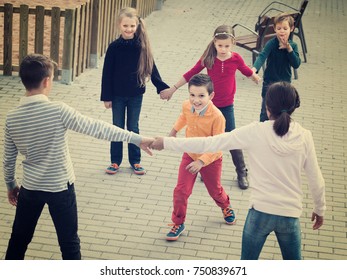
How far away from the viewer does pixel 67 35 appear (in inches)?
459

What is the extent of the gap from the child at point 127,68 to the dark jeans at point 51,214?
2745 mm

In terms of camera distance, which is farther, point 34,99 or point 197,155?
point 197,155

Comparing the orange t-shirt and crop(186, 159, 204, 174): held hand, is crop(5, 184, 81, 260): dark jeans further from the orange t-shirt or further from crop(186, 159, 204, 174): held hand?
the orange t-shirt

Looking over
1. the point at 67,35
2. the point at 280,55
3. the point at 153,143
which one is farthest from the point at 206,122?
the point at 67,35

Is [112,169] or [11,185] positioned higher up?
[11,185]

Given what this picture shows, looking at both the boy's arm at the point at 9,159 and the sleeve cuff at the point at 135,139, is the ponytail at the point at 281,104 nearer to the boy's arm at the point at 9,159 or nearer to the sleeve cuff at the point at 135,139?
the sleeve cuff at the point at 135,139

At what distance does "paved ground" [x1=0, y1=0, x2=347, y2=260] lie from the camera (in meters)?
7.16

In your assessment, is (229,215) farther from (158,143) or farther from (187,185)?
(158,143)

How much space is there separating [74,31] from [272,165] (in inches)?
277

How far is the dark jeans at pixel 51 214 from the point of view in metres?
5.69

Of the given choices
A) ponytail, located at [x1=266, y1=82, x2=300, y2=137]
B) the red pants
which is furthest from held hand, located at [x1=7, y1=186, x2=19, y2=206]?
ponytail, located at [x1=266, y1=82, x2=300, y2=137]

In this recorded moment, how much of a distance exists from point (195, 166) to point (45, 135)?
165cm

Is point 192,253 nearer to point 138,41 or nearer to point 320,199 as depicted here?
point 320,199

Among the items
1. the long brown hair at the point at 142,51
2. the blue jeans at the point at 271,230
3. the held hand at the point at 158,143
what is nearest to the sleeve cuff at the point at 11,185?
the held hand at the point at 158,143
